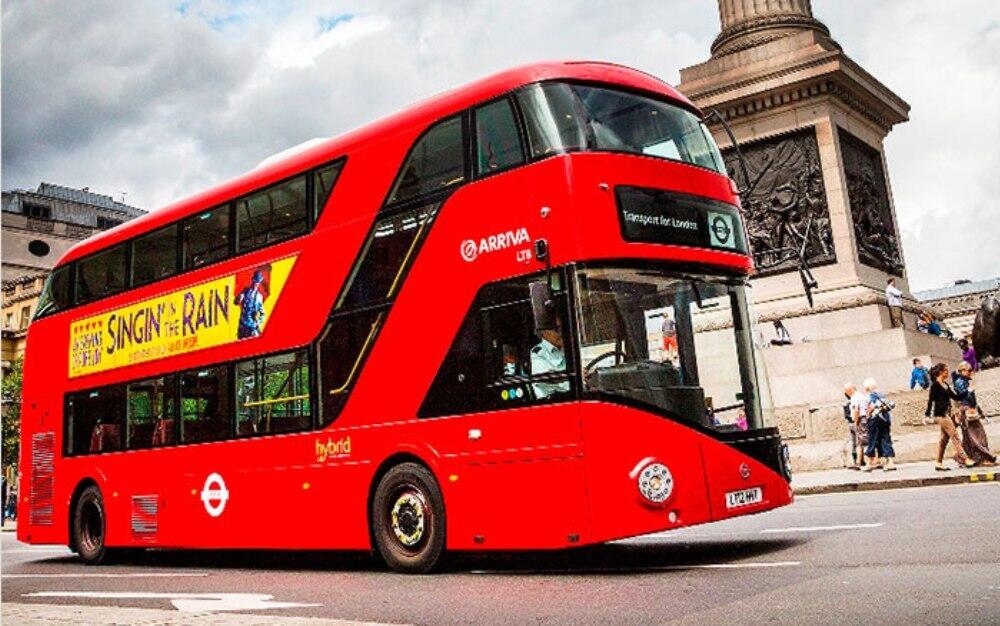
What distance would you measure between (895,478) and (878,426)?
6.49ft

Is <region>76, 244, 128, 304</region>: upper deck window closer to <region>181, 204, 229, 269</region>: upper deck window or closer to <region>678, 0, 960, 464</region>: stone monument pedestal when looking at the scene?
<region>181, 204, 229, 269</region>: upper deck window

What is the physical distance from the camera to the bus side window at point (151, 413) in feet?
37.7

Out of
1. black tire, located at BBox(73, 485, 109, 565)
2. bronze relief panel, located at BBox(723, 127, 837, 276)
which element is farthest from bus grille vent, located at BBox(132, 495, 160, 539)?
bronze relief panel, located at BBox(723, 127, 837, 276)

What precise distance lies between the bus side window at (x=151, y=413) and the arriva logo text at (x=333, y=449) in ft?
9.13

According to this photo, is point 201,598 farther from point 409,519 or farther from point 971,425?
point 971,425

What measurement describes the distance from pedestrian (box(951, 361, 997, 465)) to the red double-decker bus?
831cm

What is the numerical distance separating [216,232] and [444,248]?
12.7 feet

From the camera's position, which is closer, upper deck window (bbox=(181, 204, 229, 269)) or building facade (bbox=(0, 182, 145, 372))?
upper deck window (bbox=(181, 204, 229, 269))

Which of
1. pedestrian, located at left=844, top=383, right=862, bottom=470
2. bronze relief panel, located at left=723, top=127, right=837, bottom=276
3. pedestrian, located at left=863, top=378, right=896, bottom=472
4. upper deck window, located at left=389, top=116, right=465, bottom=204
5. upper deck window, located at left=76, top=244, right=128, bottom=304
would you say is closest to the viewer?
upper deck window, located at left=389, top=116, right=465, bottom=204

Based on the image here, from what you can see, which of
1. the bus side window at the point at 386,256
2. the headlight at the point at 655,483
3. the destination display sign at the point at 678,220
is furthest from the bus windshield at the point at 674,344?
the bus side window at the point at 386,256

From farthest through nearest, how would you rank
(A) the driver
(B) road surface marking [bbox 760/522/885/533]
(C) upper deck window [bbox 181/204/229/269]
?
1. (C) upper deck window [bbox 181/204/229/269]
2. (B) road surface marking [bbox 760/522/885/533]
3. (A) the driver

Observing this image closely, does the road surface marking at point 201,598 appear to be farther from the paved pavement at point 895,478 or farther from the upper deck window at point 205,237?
the paved pavement at point 895,478

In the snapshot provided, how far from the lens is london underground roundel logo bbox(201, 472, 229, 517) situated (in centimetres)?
1074

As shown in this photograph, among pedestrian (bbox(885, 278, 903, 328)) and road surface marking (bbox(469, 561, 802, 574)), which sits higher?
pedestrian (bbox(885, 278, 903, 328))
